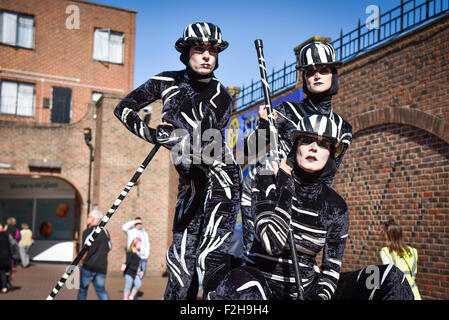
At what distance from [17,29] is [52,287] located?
15.9 meters

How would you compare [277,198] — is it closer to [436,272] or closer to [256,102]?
[436,272]

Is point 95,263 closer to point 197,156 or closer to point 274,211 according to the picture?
point 197,156

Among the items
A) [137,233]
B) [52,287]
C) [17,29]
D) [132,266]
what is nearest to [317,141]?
[132,266]

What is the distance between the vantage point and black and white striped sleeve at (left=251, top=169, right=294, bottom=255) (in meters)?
2.58

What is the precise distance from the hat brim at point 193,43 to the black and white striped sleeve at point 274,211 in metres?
1.05

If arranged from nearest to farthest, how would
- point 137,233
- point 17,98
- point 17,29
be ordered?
point 137,233 → point 17,29 → point 17,98

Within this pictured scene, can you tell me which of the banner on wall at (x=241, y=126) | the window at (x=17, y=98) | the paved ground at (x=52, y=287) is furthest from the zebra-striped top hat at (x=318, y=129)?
the window at (x=17, y=98)

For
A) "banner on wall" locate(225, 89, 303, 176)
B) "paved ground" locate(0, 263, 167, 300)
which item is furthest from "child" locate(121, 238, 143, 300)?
"banner on wall" locate(225, 89, 303, 176)

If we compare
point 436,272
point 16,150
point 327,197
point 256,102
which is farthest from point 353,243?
point 16,150

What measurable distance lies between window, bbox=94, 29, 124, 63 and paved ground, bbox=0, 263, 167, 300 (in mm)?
12565

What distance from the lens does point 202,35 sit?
313 centimetres

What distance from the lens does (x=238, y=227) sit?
12.1 meters

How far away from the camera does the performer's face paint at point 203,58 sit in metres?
3.20
